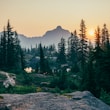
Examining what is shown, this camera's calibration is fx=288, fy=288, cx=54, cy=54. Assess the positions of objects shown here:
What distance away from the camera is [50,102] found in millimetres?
11961

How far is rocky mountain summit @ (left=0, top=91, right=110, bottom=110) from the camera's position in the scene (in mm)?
11422

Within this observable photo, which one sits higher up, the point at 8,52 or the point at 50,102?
the point at 8,52

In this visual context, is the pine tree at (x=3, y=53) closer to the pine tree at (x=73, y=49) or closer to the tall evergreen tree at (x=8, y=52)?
the tall evergreen tree at (x=8, y=52)

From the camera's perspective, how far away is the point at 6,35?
78688 mm

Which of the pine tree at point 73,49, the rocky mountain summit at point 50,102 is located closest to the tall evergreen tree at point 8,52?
the pine tree at point 73,49

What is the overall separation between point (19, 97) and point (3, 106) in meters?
1.30

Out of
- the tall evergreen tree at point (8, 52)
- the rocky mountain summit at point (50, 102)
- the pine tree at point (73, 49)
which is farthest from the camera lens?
the pine tree at point (73, 49)

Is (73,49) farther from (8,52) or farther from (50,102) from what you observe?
(50,102)

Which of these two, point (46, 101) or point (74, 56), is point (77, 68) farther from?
point (46, 101)

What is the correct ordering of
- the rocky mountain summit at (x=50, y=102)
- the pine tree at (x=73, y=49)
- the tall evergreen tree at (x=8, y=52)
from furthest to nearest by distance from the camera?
the pine tree at (x=73, y=49), the tall evergreen tree at (x=8, y=52), the rocky mountain summit at (x=50, y=102)

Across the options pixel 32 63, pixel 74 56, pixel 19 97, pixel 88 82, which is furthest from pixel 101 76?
pixel 32 63

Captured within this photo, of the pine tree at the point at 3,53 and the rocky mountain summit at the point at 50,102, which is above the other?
the pine tree at the point at 3,53

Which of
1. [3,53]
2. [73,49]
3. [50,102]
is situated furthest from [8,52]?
[50,102]

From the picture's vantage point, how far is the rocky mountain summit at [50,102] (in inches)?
450
